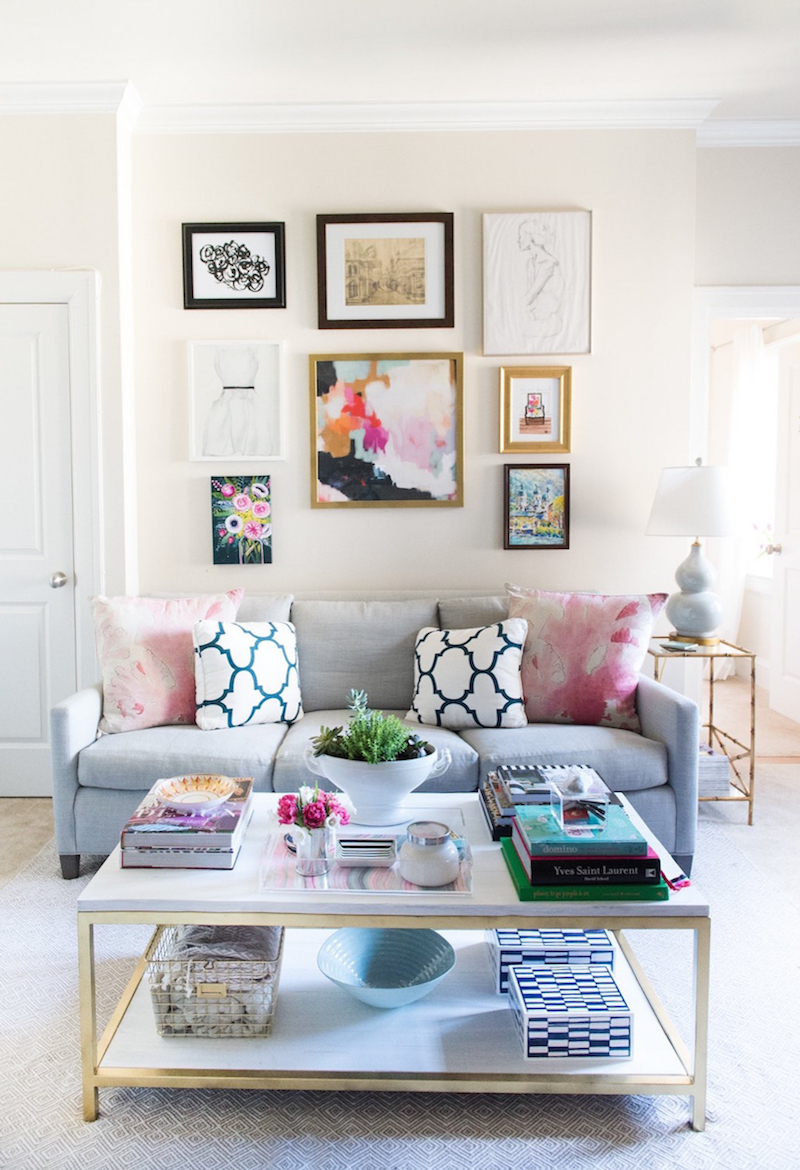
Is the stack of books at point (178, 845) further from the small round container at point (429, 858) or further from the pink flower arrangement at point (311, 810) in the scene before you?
the small round container at point (429, 858)

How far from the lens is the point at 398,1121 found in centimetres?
174

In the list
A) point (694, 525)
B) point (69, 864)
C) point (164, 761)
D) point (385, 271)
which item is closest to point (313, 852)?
point (164, 761)

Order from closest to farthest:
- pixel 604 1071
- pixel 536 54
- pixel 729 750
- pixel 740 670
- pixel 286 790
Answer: pixel 604 1071, pixel 286 790, pixel 536 54, pixel 729 750, pixel 740 670

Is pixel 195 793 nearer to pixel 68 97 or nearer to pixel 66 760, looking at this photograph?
pixel 66 760

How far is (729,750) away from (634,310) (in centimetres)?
210

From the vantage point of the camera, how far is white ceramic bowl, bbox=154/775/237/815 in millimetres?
1952

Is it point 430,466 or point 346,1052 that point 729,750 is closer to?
point 430,466

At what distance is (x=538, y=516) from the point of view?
3.67 metres

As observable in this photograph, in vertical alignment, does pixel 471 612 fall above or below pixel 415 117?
below

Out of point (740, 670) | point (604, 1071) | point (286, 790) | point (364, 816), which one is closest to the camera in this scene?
point (604, 1071)

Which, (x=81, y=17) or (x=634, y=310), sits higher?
(x=81, y=17)

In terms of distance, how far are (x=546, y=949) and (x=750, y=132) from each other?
3.37 m

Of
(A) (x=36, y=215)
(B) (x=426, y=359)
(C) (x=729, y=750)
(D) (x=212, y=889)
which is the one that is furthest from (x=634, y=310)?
(D) (x=212, y=889)

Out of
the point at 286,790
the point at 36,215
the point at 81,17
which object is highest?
the point at 81,17
